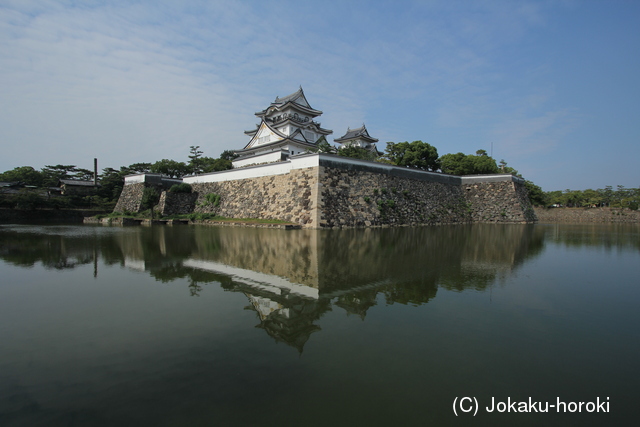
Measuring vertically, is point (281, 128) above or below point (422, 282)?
above

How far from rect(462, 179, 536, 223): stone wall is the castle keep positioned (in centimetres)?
7

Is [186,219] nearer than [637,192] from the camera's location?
Yes

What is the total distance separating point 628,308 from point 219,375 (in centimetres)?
567

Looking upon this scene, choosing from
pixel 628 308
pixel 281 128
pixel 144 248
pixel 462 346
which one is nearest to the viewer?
pixel 462 346

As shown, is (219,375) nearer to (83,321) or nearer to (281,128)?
(83,321)

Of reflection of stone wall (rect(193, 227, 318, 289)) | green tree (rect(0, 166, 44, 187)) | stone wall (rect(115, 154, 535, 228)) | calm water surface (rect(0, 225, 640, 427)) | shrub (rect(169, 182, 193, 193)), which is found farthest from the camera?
green tree (rect(0, 166, 44, 187))

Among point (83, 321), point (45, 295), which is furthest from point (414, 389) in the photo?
point (45, 295)

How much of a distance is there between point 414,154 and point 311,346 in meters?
28.5

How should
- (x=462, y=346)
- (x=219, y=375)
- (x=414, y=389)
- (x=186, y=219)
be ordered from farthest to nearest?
(x=186, y=219) < (x=462, y=346) < (x=219, y=375) < (x=414, y=389)

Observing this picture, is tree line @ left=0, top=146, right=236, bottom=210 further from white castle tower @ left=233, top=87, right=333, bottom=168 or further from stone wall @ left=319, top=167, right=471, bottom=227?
stone wall @ left=319, top=167, right=471, bottom=227

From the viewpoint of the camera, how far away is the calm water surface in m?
2.29

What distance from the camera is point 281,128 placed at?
100ft

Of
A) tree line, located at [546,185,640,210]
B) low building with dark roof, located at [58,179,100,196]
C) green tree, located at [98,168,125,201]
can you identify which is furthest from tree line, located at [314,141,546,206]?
low building with dark roof, located at [58,179,100,196]

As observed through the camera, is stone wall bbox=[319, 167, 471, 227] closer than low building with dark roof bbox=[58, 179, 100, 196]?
Yes
